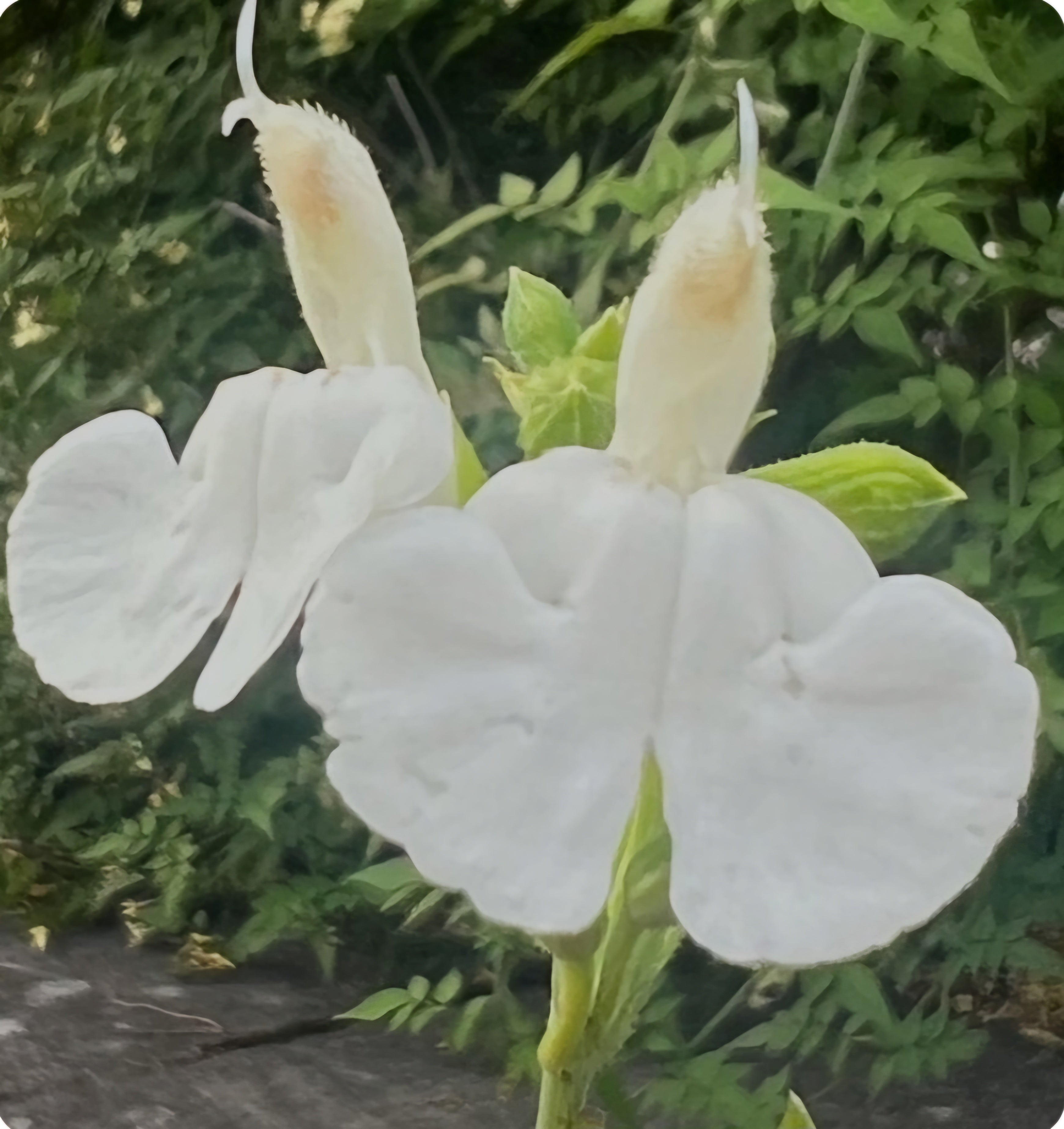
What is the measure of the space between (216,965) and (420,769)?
0.22 m

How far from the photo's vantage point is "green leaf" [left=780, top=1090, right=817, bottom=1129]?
49 centimetres

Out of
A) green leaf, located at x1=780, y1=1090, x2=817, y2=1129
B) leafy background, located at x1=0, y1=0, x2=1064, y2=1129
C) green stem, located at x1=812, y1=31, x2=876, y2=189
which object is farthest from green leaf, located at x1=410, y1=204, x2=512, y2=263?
green leaf, located at x1=780, y1=1090, x2=817, y2=1129

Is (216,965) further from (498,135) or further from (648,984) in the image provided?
(498,135)

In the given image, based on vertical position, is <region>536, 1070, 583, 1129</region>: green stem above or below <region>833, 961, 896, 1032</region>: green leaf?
below

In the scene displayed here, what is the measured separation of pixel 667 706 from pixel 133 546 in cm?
19

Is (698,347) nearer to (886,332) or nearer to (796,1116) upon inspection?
(886,332)

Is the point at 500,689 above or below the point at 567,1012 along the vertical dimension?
above

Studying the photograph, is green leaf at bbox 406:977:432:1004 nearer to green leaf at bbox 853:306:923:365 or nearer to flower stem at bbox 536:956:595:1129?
flower stem at bbox 536:956:595:1129

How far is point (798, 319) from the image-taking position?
44 cm

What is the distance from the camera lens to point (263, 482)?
1.29ft

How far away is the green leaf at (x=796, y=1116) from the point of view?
489 millimetres

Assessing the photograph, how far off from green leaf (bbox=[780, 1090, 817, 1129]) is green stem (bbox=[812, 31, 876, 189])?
340mm

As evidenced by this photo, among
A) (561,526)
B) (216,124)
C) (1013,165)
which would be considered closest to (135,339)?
(216,124)

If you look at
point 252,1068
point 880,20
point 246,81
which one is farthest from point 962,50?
point 252,1068
